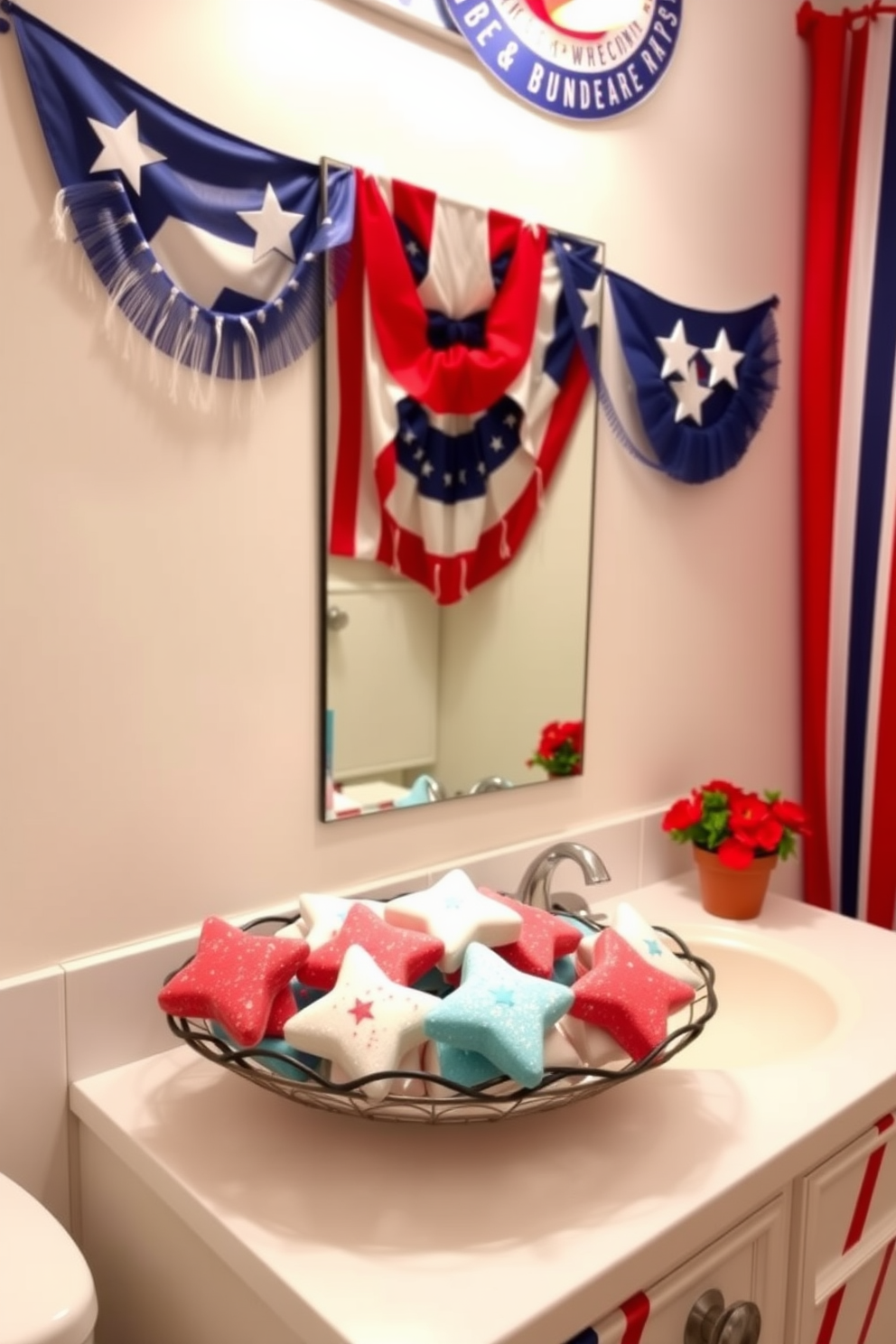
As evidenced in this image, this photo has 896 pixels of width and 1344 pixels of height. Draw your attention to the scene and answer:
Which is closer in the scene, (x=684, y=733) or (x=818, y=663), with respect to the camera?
(x=684, y=733)

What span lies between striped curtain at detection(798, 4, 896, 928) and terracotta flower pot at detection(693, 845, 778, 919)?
0.38m

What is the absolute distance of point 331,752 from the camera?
3.84 feet

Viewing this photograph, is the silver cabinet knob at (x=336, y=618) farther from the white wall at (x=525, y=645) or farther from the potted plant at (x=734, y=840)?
the potted plant at (x=734, y=840)

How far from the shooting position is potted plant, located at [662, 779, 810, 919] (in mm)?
1408

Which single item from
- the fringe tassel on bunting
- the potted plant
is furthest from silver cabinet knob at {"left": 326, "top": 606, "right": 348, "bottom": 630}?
the potted plant

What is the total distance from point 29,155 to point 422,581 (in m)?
0.58

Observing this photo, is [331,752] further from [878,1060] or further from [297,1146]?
[878,1060]

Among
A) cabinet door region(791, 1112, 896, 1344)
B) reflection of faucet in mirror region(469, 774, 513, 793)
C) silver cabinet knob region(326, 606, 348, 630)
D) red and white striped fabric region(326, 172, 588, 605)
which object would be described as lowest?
cabinet door region(791, 1112, 896, 1344)

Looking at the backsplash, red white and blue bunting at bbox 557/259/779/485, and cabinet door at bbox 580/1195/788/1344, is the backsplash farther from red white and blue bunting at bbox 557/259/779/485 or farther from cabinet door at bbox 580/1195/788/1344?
red white and blue bunting at bbox 557/259/779/485

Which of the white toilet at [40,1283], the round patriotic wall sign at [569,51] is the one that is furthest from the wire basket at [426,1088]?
the round patriotic wall sign at [569,51]

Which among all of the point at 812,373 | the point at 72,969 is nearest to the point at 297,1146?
the point at 72,969

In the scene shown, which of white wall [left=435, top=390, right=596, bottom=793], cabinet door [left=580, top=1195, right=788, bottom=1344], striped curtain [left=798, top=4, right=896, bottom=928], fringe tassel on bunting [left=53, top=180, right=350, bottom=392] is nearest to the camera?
cabinet door [left=580, top=1195, right=788, bottom=1344]

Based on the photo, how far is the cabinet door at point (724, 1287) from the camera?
0.81m

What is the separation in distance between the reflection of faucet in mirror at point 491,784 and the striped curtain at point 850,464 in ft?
2.22
